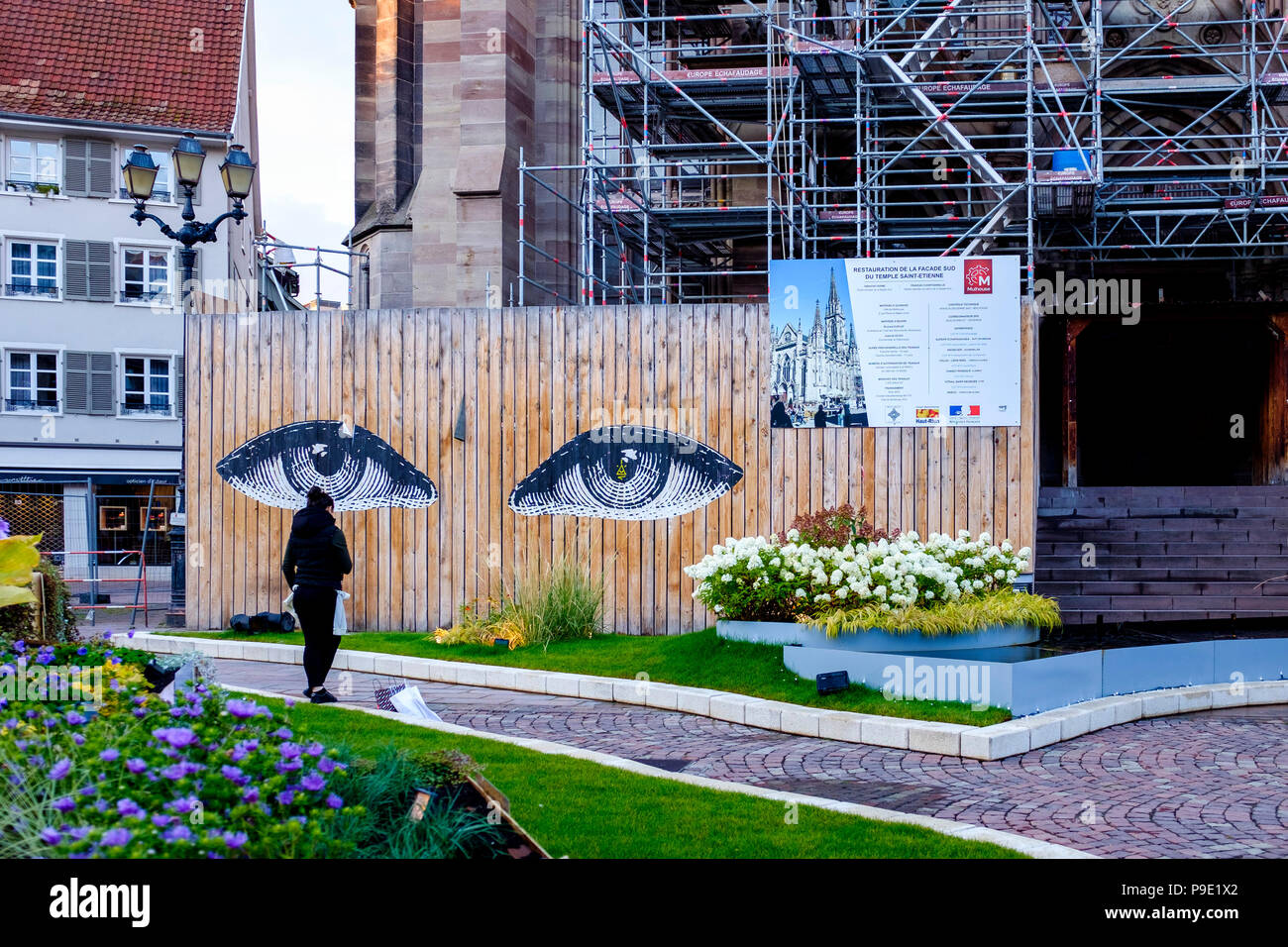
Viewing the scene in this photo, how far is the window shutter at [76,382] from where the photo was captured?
104 ft

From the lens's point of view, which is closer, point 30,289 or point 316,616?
point 316,616

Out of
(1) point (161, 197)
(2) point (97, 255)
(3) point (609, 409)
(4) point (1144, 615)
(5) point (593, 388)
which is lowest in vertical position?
(4) point (1144, 615)

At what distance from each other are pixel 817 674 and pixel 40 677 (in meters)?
5.92

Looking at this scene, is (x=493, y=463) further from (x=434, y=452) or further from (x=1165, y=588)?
(x=1165, y=588)

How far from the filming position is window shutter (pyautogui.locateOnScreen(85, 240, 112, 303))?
32.1 m

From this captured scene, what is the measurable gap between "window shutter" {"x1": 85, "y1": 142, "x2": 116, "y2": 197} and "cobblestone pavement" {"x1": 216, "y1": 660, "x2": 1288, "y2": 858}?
25323 mm

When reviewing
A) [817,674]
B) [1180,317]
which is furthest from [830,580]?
[1180,317]

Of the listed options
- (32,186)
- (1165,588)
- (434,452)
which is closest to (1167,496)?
(1165,588)

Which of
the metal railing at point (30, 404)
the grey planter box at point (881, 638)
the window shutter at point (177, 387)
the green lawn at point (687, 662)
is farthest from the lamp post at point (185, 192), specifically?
the metal railing at point (30, 404)

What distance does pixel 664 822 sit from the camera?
6.02 meters

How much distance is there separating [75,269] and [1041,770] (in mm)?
29882

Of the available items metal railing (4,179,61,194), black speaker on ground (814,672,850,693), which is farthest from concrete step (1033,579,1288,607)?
metal railing (4,179,61,194)
